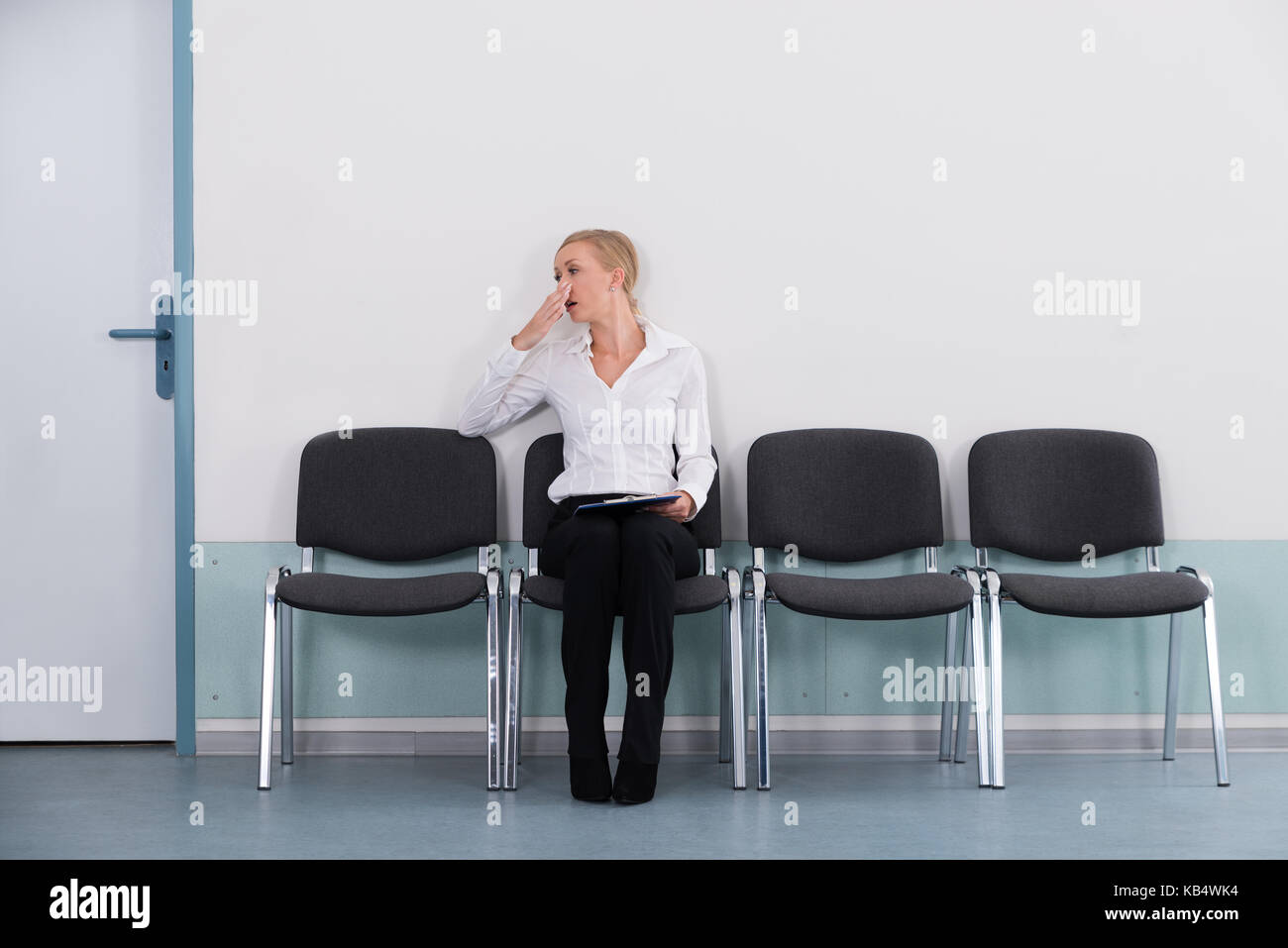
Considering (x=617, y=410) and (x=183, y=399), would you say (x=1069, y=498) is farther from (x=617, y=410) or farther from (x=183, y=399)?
(x=183, y=399)

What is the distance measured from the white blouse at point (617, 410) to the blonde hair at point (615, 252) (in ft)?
0.31

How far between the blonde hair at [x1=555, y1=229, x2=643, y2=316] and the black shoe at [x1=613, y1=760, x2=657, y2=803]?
1205 millimetres

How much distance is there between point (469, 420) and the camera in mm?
3088

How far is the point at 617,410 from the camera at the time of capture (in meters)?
2.99

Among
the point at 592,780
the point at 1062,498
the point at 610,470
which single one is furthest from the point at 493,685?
the point at 1062,498

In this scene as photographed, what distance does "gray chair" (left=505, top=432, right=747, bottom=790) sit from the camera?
108 inches

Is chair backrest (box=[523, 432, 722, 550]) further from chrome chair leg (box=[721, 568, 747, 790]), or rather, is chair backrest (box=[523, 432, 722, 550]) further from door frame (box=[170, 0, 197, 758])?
door frame (box=[170, 0, 197, 758])

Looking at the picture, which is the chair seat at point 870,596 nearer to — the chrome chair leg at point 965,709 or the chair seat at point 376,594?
the chrome chair leg at point 965,709

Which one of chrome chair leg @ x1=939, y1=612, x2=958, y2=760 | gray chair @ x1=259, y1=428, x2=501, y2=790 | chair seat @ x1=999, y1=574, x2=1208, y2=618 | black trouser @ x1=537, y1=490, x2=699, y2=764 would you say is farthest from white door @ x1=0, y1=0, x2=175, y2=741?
chair seat @ x1=999, y1=574, x2=1208, y2=618

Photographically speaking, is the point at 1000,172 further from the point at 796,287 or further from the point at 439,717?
the point at 439,717

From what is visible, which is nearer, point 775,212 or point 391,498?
point 391,498

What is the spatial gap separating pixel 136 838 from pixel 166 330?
1451 millimetres

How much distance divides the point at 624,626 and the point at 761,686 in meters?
0.36

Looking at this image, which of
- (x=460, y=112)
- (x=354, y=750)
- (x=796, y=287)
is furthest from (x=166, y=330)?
(x=796, y=287)
